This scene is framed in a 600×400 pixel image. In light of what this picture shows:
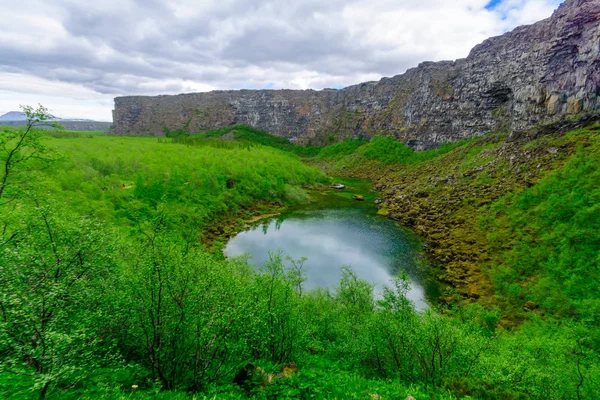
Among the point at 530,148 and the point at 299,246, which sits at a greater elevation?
the point at 530,148

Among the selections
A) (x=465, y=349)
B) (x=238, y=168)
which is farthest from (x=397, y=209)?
(x=465, y=349)

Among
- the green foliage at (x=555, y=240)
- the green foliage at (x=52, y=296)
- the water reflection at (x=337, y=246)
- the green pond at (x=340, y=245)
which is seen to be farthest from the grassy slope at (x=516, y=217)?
the green foliage at (x=52, y=296)

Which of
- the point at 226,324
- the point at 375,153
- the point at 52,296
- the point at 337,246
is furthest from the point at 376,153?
the point at 52,296

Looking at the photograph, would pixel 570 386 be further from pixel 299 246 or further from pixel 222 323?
pixel 299 246

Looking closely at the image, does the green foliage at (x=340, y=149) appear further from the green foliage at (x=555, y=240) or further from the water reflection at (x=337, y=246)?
the green foliage at (x=555, y=240)

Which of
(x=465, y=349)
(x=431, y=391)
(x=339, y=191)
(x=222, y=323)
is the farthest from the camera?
(x=339, y=191)

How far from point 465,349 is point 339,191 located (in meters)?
57.9

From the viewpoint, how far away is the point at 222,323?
26.0 ft

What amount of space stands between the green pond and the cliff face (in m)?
34.5

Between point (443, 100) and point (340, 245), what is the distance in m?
65.3

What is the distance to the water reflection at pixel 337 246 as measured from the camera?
91.5ft

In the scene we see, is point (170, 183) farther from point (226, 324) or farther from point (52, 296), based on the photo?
point (52, 296)

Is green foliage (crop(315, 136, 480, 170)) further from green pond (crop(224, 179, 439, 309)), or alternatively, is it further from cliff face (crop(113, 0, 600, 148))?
green pond (crop(224, 179, 439, 309))

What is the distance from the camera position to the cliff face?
44406 mm
